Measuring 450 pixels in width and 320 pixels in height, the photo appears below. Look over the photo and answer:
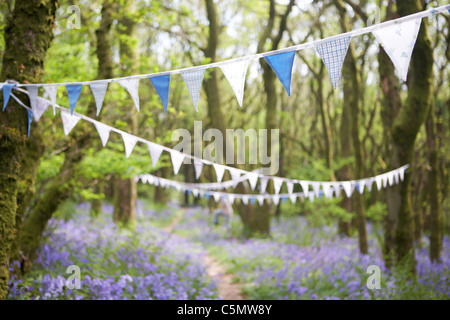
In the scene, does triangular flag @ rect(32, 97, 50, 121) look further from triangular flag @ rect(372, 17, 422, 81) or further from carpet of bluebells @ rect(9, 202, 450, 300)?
triangular flag @ rect(372, 17, 422, 81)

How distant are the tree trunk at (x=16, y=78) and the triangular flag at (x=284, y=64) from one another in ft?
9.88

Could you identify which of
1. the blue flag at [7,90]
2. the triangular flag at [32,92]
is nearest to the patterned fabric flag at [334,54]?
the triangular flag at [32,92]

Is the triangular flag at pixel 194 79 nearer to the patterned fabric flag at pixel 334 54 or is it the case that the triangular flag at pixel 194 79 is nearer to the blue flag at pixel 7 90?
the patterned fabric flag at pixel 334 54

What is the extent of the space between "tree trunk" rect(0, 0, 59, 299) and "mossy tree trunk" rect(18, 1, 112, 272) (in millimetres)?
1643

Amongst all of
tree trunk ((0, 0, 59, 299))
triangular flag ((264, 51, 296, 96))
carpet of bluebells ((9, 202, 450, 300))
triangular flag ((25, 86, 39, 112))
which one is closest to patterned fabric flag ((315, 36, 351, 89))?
triangular flag ((264, 51, 296, 96))

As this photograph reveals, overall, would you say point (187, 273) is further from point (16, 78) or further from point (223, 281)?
point (16, 78)

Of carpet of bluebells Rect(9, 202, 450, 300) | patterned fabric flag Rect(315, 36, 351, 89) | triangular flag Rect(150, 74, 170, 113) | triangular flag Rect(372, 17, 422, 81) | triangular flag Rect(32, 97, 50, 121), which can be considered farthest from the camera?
carpet of bluebells Rect(9, 202, 450, 300)

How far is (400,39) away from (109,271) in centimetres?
594

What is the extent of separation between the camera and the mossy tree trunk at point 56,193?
5.95 meters

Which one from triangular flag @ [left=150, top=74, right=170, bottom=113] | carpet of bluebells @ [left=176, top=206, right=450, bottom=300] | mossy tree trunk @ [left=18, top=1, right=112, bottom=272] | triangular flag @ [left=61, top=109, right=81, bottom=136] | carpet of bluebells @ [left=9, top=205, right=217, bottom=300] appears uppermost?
triangular flag @ [left=150, top=74, right=170, bottom=113]

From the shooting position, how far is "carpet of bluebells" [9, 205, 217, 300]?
5.32 meters

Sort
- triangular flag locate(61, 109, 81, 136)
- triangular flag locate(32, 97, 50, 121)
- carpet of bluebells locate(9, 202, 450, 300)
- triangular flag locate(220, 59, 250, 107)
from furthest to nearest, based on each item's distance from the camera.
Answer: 1. carpet of bluebells locate(9, 202, 450, 300)
2. triangular flag locate(61, 109, 81, 136)
3. triangular flag locate(32, 97, 50, 121)
4. triangular flag locate(220, 59, 250, 107)

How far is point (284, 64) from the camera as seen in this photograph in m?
3.19
